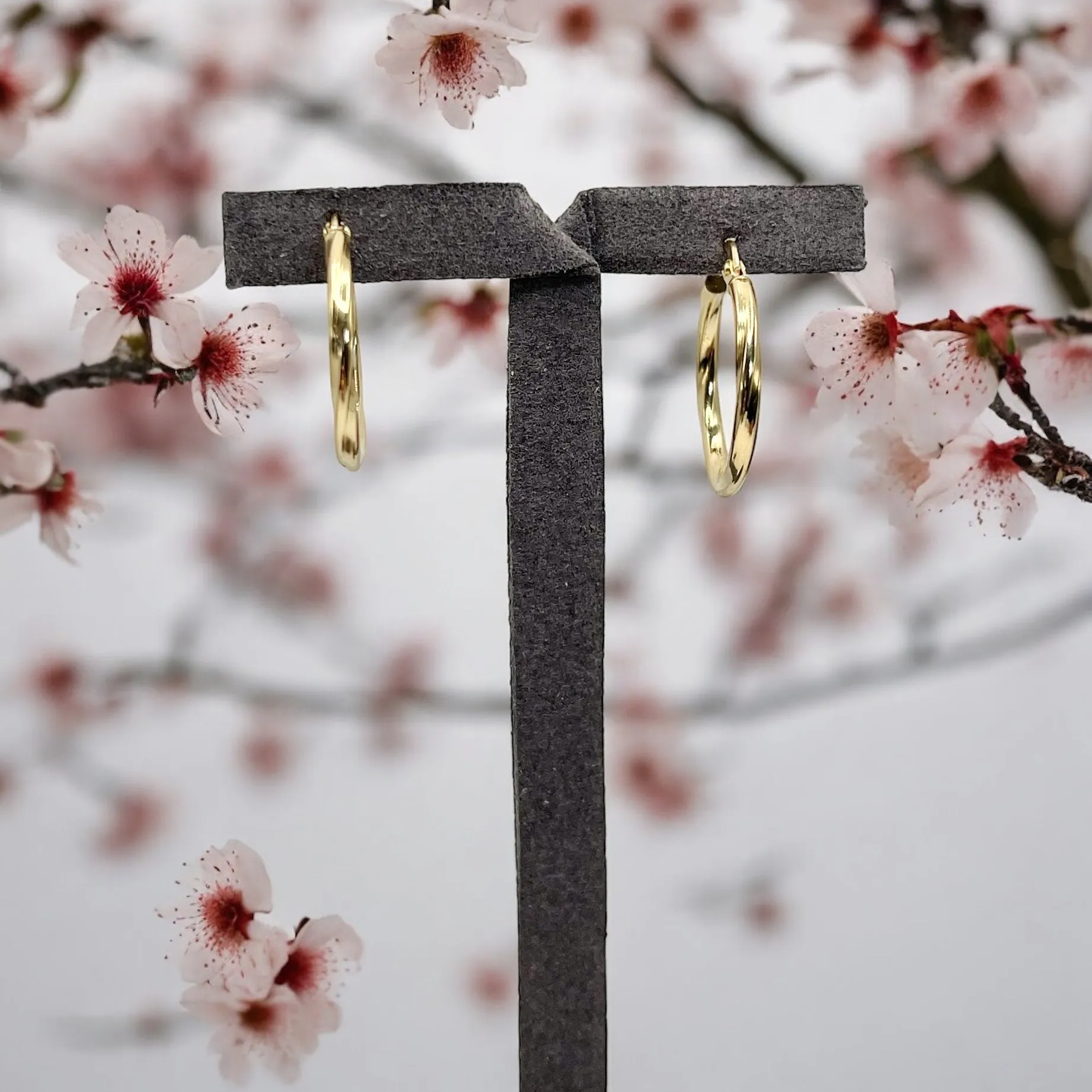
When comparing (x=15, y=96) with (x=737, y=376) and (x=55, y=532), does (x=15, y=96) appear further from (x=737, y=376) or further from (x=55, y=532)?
(x=737, y=376)

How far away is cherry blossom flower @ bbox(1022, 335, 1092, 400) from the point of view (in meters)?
0.55

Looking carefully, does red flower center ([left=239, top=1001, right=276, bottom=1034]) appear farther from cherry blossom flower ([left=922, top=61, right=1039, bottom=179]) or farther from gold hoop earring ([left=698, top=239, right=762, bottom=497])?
cherry blossom flower ([left=922, top=61, right=1039, bottom=179])

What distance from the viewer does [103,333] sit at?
1.31 ft

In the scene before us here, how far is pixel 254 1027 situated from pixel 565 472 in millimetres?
269

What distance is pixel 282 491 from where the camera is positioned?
55 cm

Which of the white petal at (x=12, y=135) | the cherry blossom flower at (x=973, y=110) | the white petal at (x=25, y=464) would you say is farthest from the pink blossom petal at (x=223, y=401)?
the cherry blossom flower at (x=973, y=110)

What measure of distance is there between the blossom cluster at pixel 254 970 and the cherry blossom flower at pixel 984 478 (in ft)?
1.00

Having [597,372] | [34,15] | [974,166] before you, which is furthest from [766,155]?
[34,15]

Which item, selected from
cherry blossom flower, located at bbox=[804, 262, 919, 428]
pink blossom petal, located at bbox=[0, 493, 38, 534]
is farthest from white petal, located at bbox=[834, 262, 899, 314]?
pink blossom petal, located at bbox=[0, 493, 38, 534]

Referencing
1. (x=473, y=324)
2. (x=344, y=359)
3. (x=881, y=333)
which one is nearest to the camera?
(x=344, y=359)

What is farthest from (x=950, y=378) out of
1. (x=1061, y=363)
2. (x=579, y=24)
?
(x=579, y=24)

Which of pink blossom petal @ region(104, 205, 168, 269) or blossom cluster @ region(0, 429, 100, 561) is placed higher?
pink blossom petal @ region(104, 205, 168, 269)

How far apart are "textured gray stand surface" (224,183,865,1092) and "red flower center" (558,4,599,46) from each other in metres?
0.21

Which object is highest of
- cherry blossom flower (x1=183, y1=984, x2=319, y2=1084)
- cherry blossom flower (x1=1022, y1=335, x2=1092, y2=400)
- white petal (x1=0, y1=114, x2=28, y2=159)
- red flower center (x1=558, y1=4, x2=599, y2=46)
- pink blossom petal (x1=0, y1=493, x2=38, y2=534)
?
red flower center (x1=558, y1=4, x2=599, y2=46)
